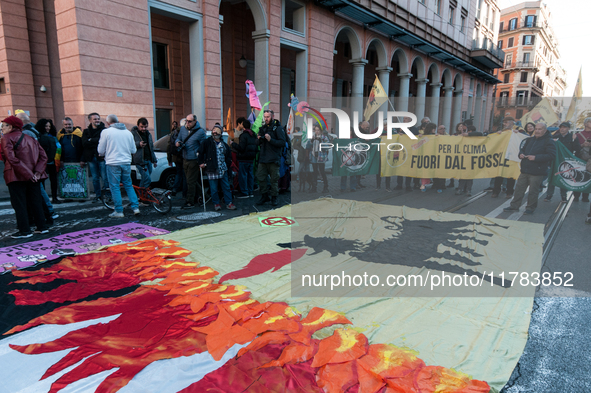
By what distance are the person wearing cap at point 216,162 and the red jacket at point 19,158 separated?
285cm

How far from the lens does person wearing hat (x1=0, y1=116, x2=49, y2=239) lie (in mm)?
5188

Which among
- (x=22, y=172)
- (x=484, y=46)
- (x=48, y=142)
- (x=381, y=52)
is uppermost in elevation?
(x=484, y=46)

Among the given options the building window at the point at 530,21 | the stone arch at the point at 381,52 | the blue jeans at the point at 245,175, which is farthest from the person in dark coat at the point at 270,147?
the building window at the point at 530,21

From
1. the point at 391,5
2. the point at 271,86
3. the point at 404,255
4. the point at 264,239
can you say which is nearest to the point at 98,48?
the point at 271,86

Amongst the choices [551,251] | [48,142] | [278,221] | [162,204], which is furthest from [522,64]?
[48,142]

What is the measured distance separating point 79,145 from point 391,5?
20472 millimetres

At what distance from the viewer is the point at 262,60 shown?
49.2 ft

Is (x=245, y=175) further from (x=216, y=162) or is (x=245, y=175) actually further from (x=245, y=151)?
(x=216, y=162)

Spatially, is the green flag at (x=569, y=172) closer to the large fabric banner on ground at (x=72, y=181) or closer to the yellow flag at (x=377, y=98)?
the yellow flag at (x=377, y=98)

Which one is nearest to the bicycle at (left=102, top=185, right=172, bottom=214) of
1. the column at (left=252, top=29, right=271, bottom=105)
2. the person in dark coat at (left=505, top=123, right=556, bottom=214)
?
the person in dark coat at (left=505, top=123, right=556, bottom=214)

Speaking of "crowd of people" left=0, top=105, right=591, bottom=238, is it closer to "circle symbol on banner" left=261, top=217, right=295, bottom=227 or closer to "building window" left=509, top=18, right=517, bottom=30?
"circle symbol on banner" left=261, top=217, right=295, bottom=227

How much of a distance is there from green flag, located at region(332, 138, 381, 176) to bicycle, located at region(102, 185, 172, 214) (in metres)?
3.90

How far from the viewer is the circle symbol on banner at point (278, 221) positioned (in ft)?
20.3

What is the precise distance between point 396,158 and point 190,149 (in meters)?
4.68
